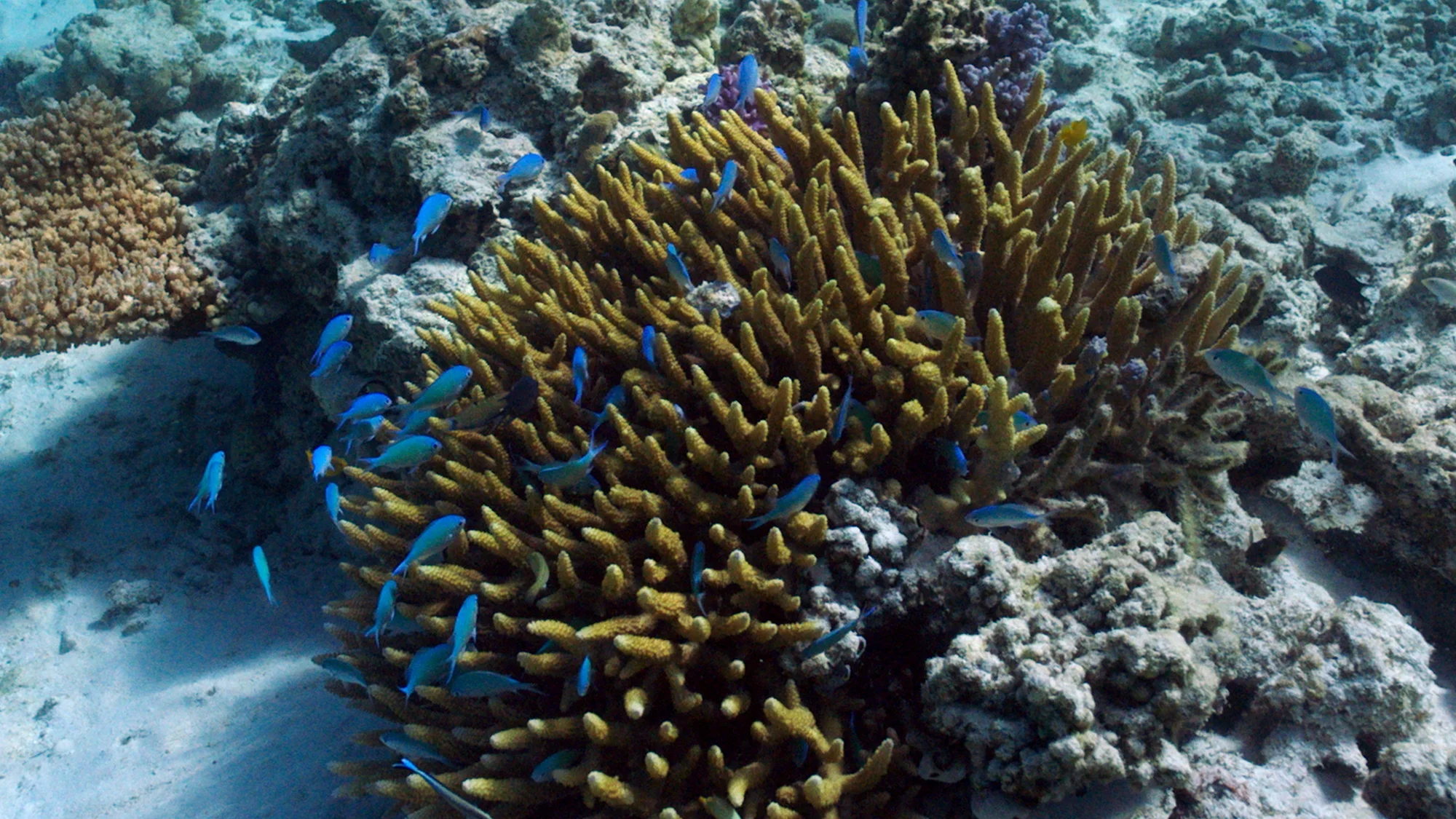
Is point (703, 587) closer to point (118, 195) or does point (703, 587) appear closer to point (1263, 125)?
point (118, 195)

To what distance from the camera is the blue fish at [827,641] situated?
8.12 ft

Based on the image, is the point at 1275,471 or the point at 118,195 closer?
the point at 1275,471

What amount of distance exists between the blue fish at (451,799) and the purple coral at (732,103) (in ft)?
11.8

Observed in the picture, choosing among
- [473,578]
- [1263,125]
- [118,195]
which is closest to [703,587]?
[473,578]

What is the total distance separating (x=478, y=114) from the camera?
4984 mm

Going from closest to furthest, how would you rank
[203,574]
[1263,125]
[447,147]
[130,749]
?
[130,749] → [447,147] → [203,574] → [1263,125]

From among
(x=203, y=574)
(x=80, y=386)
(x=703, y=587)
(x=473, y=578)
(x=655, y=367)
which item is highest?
(x=655, y=367)

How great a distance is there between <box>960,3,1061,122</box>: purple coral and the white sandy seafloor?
4865 millimetres

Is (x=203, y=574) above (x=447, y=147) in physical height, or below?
below

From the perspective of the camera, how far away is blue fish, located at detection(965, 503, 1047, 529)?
101 inches

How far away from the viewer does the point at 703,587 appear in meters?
2.67

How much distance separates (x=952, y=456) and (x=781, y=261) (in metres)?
1.09

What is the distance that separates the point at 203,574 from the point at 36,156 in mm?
3470

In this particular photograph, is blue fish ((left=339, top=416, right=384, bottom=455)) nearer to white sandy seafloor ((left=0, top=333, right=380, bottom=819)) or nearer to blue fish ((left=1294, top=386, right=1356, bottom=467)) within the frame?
white sandy seafloor ((left=0, top=333, right=380, bottom=819))
